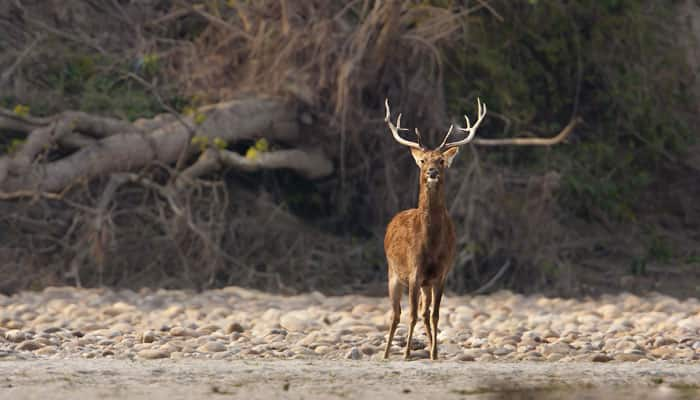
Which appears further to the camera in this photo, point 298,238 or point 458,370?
point 298,238

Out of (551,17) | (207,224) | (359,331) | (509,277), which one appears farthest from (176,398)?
(551,17)

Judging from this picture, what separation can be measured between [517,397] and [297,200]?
7892mm

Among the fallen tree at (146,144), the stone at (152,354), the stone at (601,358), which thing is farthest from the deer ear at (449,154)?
the fallen tree at (146,144)

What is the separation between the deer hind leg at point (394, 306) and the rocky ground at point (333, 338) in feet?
0.54

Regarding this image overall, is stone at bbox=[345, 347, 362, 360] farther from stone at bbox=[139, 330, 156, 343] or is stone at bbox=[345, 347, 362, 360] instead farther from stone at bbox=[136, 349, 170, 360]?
stone at bbox=[139, 330, 156, 343]

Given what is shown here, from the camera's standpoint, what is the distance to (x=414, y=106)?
13352mm

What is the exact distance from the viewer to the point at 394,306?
7.90 metres

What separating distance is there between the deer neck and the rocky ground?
2.66 feet

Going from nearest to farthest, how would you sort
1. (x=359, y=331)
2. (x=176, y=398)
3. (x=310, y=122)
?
(x=176, y=398), (x=359, y=331), (x=310, y=122)

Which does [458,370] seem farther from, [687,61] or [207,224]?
[687,61]

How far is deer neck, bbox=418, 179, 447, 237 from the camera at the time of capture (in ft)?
24.9

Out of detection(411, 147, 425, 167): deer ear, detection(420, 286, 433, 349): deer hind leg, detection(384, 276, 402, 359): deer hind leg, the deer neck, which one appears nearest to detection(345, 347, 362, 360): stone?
detection(384, 276, 402, 359): deer hind leg

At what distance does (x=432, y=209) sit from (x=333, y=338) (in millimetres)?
1777

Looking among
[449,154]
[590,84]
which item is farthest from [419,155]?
[590,84]
